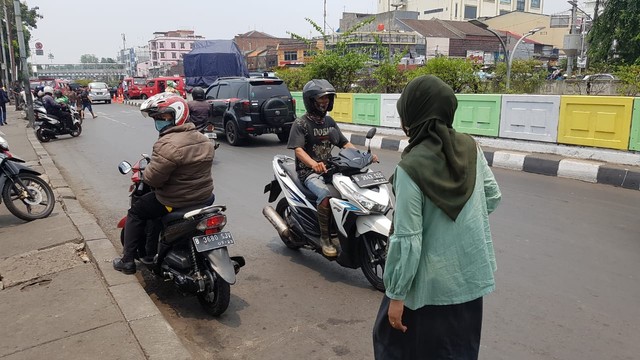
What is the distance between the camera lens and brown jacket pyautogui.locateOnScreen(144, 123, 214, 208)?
3529mm

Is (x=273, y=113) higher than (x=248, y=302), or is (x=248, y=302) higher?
(x=273, y=113)

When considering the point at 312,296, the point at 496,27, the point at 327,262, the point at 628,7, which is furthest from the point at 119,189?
the point at 496,27

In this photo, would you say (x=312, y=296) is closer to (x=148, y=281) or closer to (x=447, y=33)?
(x=148, y=281)

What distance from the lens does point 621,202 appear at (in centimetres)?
656

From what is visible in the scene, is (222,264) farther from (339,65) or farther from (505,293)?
(339,65)

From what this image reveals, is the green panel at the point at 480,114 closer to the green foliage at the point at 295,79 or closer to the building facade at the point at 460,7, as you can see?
the green foliage at the point at 295,79

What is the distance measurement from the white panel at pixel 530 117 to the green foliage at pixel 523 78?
8.48ft

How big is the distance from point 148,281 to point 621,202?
5888mm

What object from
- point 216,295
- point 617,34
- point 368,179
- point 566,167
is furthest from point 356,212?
point 617,34

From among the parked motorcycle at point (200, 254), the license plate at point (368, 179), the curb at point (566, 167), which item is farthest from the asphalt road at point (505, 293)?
the license plate at point (368, 179)

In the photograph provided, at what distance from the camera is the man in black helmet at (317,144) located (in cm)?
426

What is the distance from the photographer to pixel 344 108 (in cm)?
1471

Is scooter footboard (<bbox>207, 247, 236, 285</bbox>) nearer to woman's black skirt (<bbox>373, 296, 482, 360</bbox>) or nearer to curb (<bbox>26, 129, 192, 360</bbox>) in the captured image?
curb (<bbox>26, 129, 192, 360</bbox>)

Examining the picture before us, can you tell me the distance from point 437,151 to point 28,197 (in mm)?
5641
